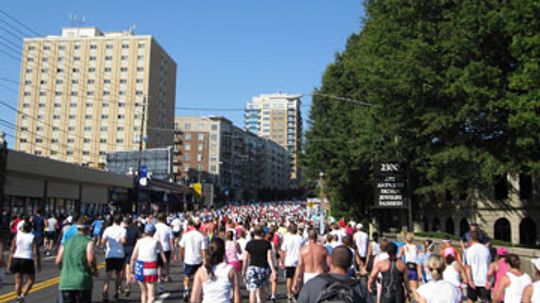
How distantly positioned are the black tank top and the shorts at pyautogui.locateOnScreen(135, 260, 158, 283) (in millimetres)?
4210

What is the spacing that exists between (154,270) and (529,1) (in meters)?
15.4

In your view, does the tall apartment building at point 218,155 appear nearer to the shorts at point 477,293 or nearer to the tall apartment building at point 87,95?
the tall apartment building at point 87,95

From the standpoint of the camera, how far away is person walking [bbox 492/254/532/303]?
6836mm

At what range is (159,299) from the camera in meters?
11.4

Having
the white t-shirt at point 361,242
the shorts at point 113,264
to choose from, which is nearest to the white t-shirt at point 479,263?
the white t-shirt at point 361,242

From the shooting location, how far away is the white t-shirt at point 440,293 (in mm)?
5824

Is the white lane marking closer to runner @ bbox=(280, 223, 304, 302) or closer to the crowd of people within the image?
the crowd of people

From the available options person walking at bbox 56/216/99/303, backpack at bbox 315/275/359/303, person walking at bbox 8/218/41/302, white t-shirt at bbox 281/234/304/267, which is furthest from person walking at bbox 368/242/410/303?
person walking at bbox 8/218/41/302

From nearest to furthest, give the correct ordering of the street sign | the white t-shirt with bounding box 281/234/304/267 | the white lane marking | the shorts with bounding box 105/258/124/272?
the shorts with bounding box 105/258/124/272
the white lane marking
the white t-shirt with bounding box 281/234/304/267
the street sign

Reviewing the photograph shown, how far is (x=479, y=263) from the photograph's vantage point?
393 inches

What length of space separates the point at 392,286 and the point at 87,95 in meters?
113

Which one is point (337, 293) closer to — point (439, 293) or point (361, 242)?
point (439, 293)

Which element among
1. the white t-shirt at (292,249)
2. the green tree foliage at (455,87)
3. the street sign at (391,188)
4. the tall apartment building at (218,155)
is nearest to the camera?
the white t-shirt at (292,249)

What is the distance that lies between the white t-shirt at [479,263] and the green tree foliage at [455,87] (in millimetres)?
8834
